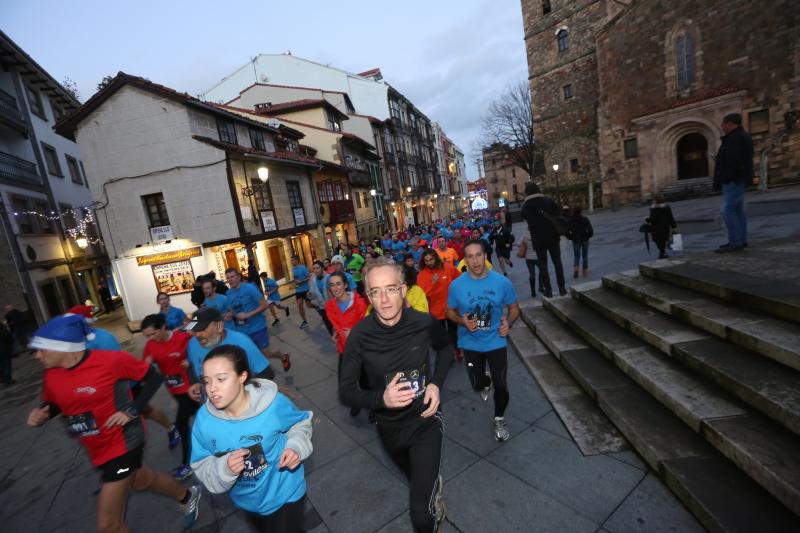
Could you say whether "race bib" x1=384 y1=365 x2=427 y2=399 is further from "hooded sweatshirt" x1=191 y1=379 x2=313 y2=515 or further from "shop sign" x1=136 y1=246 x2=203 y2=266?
"shop sign" x1=136 y1=246 x2=203 y2=266

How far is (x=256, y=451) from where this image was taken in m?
2.00

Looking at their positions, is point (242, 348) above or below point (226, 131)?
below

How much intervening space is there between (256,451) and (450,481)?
2002 mm

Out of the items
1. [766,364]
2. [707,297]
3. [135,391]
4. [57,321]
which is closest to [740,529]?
[766,364]

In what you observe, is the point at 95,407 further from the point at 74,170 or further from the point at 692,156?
the point at 692,156

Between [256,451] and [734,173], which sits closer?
[256,451]

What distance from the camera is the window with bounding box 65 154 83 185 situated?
20375 mm

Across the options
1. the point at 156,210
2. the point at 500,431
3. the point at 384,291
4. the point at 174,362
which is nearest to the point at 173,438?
the point at 174,362

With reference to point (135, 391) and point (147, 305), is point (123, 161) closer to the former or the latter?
point (147, 305)

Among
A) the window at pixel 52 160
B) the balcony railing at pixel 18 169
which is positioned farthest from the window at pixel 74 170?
the balcony railing at pixel 18 169

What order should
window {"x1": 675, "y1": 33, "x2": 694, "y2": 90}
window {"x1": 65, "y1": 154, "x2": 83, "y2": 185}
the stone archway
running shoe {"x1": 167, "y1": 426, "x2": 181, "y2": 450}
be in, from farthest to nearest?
the stone archway
window {"x1": 675, "y1": 33, "x2": 694, "y2": 90}
window {"x1": 65, "y1": 154, "x2": 83, "y2": 185}
running shoe {"x1": 167, "y1": 426, "x2": 181, "y2": 450}

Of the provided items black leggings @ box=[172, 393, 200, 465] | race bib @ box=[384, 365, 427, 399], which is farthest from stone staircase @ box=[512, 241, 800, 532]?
black leggings @ box=[172, 393, 200, 465]

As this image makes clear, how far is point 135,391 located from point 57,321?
74.5 inches

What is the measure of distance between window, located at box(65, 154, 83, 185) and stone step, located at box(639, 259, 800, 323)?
93.3ft
